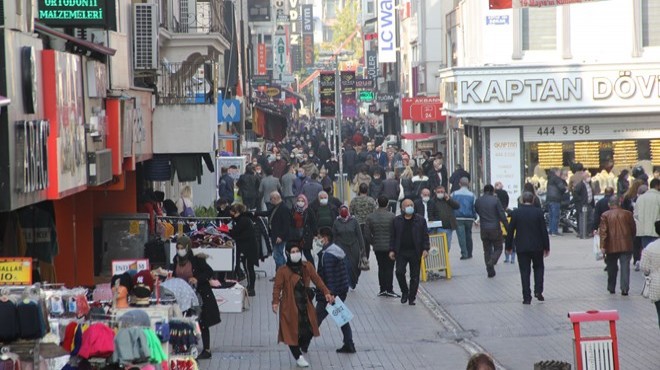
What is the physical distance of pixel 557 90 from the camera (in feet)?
129

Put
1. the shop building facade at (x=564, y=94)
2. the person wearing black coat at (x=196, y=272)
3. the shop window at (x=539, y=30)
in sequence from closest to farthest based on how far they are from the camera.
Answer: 1. the person wearing black coat at (x=196, y=272)
2. the shop building facade at (x=564, y=94)
3. the shop window at (x=539, y=30)

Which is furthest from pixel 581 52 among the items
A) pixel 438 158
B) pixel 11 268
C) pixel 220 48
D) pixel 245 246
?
pixel 11 268

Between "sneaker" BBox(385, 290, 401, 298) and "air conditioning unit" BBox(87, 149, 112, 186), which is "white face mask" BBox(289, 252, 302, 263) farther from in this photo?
"sneaker" BBox(385, 290, 401, 298)

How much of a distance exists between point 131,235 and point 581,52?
21690mm

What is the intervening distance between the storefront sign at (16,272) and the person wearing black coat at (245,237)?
34.1 feet

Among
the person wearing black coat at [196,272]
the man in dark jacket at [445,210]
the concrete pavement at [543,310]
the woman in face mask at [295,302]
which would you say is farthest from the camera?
the man in dark jacket at [445,210]

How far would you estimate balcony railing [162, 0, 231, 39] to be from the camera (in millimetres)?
27359

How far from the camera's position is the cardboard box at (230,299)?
2116 centimetres

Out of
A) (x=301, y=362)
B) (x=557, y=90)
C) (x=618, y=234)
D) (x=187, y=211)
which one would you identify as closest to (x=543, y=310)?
(x=618, y=234)

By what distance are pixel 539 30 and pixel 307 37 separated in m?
113

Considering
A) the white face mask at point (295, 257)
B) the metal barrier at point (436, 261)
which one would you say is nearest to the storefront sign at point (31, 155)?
the white face mask at point (295, 257)

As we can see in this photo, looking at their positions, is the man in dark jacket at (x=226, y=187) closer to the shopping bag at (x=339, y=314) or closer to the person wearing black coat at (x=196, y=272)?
the person wearing black coat at (x=196, y=272)

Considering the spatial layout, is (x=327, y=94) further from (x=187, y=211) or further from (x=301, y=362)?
(x=301, y=362)

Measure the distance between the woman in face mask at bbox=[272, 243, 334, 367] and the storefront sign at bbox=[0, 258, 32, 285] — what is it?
14.2ft
